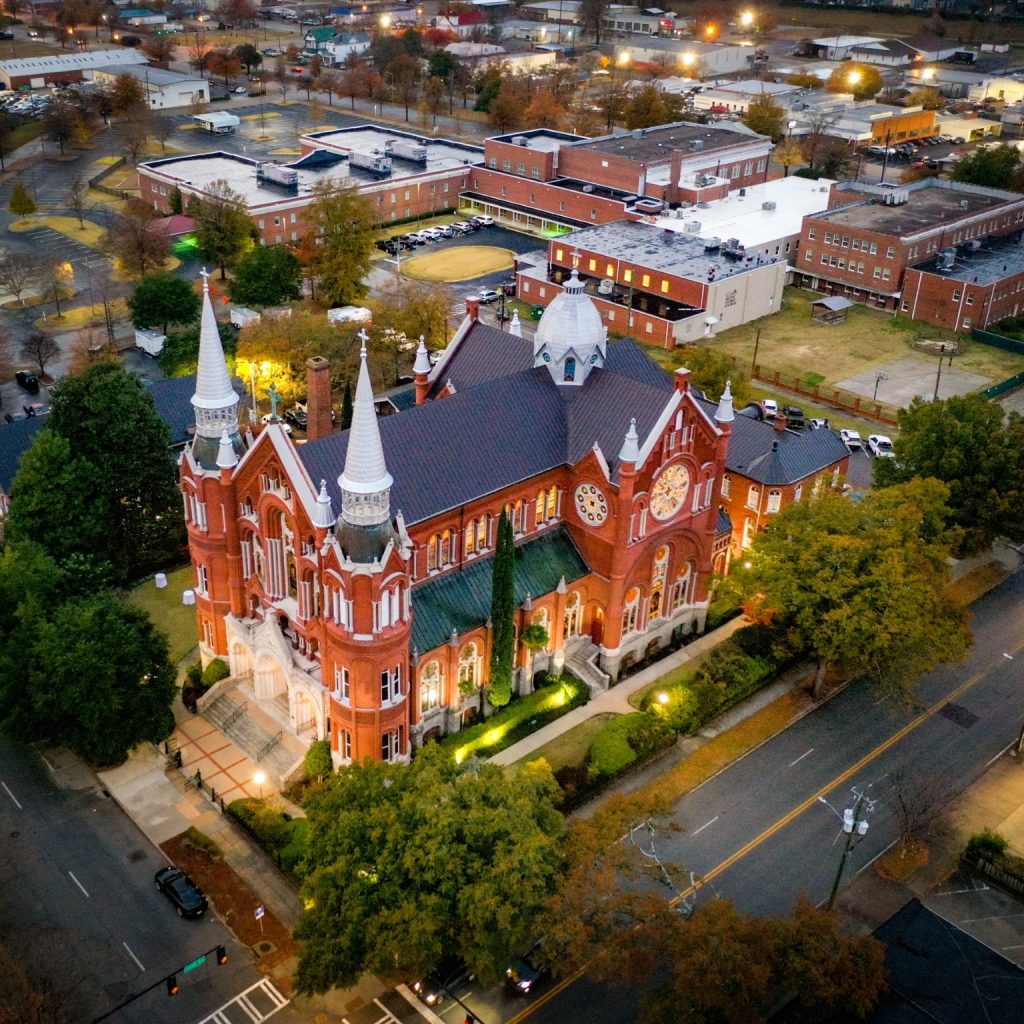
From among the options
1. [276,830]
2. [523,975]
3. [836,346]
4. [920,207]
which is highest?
[920,207]

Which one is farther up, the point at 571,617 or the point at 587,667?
the point at 571,617

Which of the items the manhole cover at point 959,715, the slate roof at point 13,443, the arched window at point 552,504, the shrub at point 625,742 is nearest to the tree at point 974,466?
the manhole cover at point 959,715

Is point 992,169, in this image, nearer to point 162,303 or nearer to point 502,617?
point 162,303

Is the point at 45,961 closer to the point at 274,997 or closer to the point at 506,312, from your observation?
the point at 274,997

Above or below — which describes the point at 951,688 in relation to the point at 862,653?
below

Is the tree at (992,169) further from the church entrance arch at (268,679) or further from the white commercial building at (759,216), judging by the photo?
the church entrance arch at (268,679)

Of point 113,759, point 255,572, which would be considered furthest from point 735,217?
point 113,759

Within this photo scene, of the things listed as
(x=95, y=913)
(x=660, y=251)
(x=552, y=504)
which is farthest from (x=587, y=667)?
(x=660, y=251)
